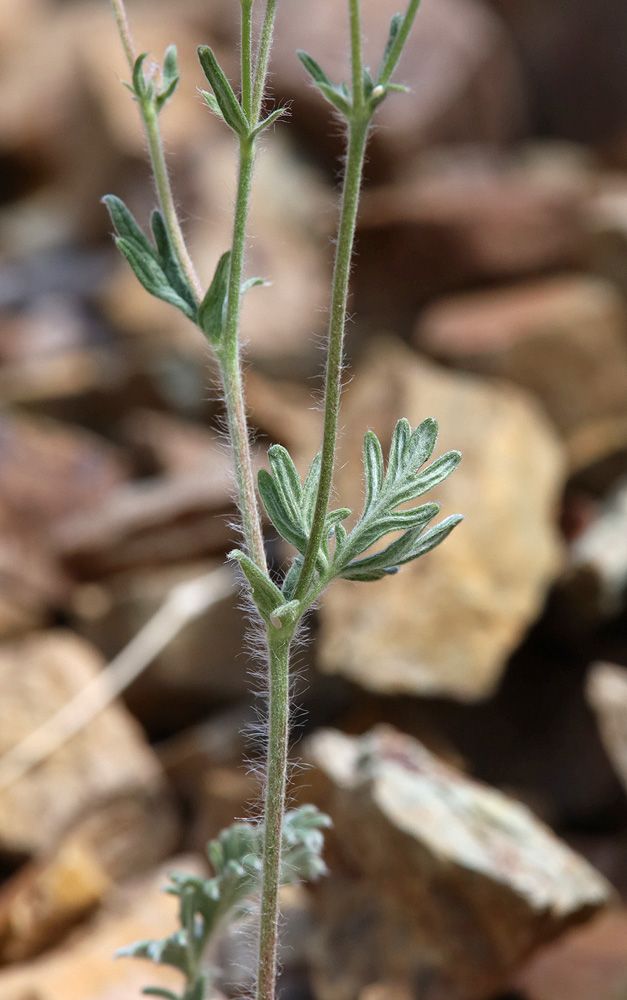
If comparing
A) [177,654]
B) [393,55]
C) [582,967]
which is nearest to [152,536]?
[177,654]

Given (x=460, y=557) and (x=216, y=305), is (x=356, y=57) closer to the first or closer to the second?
(x=216, y=305)

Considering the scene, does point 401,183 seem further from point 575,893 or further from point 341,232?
point 341,232

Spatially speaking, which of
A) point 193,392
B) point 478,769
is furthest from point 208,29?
point 478,769

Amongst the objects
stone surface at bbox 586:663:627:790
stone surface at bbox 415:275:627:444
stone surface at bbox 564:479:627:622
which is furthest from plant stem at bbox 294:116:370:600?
stone surface at bbox 415:275:627:444

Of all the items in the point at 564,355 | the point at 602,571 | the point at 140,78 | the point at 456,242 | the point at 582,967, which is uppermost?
the point at 456,242

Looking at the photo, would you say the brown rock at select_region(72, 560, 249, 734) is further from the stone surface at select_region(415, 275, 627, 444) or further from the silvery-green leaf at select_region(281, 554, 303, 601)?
the silvery-green leaf at select_region(281, 554, 303, 601)

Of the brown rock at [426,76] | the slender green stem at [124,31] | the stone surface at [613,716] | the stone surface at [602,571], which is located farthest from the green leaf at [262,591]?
the brown rock at [426,76]

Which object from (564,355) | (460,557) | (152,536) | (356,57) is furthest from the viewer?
(564,355)
